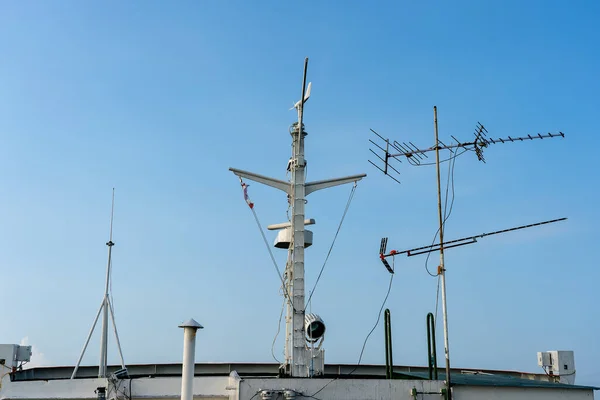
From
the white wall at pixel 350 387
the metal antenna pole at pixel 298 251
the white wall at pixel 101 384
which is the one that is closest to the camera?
the white wall at pixel 350 387

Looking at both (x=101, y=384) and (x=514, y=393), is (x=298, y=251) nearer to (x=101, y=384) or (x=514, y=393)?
(x=101, y=384)

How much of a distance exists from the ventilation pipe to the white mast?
6164 millimetres

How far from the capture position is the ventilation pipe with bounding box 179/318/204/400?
1884cm

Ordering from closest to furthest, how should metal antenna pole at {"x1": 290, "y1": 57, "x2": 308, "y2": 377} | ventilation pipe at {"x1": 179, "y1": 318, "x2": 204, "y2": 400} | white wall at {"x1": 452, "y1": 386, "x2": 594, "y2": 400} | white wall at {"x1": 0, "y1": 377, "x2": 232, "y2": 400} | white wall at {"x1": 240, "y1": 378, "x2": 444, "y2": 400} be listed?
ventilation pipe at {"x1": 179, "y1": 318, "x2": 204, "y2": 400}
white wall at {"x1": 240, "y1": 378, "x2": 444, "y2": 400}
white wall at {"x1": 452, "y1": 386, "x2": 594, "y2": 400}
white wall at {"x1": 0, "y1": 377, "x2": 232, "y2": 400}
metal antenna pole at {"x1": 290, "y1": 57, "x2": 308, "y2": 377}

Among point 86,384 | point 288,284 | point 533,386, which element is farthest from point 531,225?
point 86,384

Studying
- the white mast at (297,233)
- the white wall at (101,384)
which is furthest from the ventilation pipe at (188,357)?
the white mast at (297,233)

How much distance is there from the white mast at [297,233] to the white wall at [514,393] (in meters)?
6.17

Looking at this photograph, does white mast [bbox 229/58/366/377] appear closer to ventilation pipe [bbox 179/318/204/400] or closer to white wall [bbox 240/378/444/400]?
white wall [bbox 240/378/444/400]

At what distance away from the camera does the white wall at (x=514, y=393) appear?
21094mm

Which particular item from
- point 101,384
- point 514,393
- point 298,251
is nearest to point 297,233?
point 298,251

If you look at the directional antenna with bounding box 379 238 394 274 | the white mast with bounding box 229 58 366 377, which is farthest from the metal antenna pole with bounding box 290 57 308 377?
the directional antenna with bounding box 379 238 394 274

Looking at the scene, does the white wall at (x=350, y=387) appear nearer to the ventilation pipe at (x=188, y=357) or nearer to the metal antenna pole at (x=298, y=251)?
the ventilation pipe at (x=188, y=357)

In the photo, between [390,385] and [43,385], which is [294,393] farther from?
[43,385]

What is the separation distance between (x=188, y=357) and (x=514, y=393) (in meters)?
10.8
